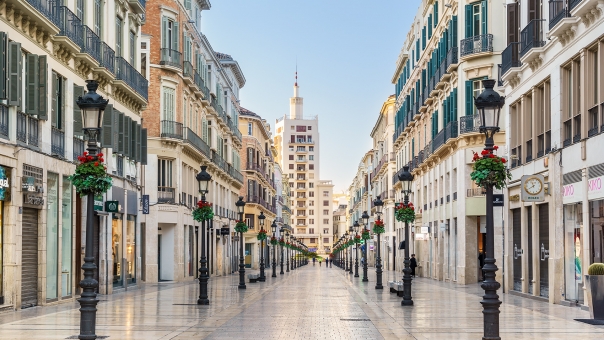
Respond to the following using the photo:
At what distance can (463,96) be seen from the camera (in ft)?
154

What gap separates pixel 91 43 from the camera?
33.0m

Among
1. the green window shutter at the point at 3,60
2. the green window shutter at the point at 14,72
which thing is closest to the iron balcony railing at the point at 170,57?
the green window shutter at the point at 14,72

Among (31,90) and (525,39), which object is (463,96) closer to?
(525,39)

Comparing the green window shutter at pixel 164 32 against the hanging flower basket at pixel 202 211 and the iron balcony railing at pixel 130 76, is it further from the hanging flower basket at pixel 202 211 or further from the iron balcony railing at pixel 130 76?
the hanging flower basket at pixel 202 211

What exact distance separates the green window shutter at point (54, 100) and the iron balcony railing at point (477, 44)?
23815mm

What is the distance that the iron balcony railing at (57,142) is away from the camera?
28.6 meters

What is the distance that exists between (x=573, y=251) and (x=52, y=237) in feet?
53.6

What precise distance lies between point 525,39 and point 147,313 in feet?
54.5

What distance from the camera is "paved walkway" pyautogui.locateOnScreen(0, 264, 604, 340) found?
18.5 meters

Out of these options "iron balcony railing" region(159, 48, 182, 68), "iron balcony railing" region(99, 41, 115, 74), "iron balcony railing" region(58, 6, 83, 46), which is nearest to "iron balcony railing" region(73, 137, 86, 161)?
"iron balcony railing" region(58, 6, 83, 46)

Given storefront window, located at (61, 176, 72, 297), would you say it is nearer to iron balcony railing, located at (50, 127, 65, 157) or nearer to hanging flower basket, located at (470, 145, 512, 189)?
iron balcony railing, located at (50, 127, 65, 157)

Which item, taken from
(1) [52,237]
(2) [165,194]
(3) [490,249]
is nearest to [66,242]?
(1) [52,237]

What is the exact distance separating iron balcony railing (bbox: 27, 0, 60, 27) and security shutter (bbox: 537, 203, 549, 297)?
56.5 ft

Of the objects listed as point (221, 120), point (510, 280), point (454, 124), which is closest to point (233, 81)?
point (221, 120)
